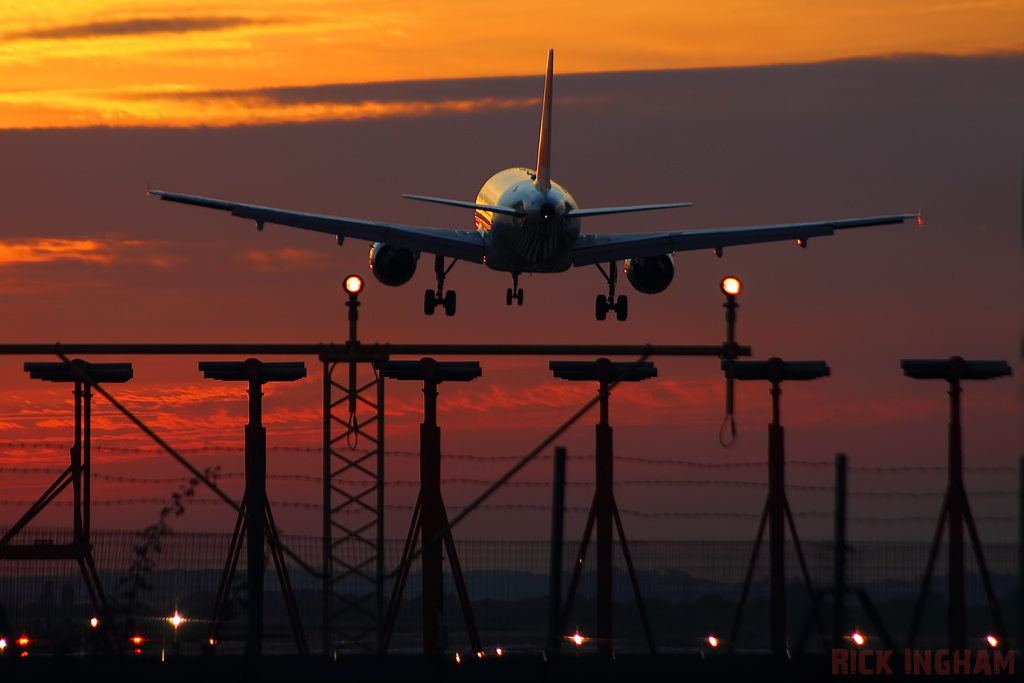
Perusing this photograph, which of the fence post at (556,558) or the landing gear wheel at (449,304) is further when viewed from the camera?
the landing gear wheel at (449,304)

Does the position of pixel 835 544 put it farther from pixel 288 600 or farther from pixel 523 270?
pixel 523 270

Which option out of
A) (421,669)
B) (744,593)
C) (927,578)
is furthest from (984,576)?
(421,669)

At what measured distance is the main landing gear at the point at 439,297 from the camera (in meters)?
53.4

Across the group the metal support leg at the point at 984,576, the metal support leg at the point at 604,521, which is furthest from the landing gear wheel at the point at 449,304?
the metal support leg at the point at 984,576

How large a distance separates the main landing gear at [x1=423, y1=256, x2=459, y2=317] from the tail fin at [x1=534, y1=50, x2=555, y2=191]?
5.01 m

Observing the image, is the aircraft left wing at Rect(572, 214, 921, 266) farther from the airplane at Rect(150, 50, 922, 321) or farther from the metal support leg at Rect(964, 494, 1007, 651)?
the metal support leg at Rect(964, 494, 1007, 651)

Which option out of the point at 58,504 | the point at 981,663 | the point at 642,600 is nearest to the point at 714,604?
the point at 642,600

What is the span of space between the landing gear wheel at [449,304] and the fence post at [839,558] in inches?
1376

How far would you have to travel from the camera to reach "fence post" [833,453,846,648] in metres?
19.3

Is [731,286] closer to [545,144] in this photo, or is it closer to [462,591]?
[462,591]

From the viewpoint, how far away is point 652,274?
55906 millimetres

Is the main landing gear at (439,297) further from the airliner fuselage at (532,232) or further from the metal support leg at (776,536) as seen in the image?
the metal support leg at (776,536)

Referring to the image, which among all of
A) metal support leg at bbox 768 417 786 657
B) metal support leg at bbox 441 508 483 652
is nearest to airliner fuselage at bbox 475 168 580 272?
metal support leg at bbox 768 417 786 657

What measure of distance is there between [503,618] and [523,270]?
31454 mm
